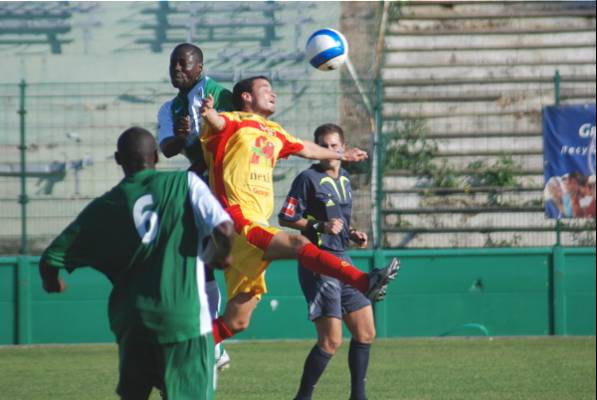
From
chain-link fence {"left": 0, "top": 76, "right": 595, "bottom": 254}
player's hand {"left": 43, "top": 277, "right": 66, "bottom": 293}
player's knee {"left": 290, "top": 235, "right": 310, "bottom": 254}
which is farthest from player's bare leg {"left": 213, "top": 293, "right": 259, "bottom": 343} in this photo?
chain-link fence {"left": 0, "top": 76, "right": 595, "bottom": 254}

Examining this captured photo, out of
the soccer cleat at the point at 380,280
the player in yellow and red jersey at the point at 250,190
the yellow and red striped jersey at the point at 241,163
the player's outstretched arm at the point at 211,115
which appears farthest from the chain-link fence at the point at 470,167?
the soccer cleat at the point at 380,280

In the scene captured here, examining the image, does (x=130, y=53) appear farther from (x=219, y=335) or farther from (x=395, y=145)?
(x=219, y=335)

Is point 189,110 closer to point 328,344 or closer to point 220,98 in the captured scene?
point 220,98

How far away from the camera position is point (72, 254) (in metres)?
5.73

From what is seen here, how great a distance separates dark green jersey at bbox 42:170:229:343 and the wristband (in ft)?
9.31

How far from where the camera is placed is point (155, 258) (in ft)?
18.4

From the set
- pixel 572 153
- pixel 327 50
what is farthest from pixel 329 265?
pixel 572 153

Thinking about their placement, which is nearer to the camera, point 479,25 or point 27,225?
point 27,225

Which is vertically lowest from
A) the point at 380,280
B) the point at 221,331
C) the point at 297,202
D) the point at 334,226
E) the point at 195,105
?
the point at 221,331

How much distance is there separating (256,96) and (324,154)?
64 centimetres

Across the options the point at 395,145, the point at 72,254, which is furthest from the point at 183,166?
the point at 72,254

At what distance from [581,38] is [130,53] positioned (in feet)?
27.2

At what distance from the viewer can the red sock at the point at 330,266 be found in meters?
7.20

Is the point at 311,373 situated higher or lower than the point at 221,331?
lower
